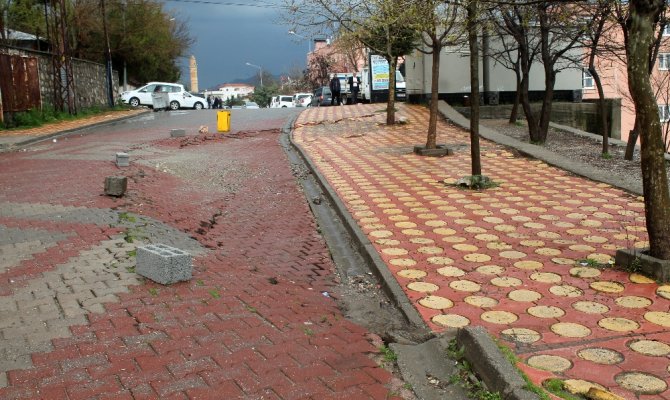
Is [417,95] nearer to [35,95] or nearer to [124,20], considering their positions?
[35,95]

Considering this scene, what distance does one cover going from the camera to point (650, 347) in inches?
142

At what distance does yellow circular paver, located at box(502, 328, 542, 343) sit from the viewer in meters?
3.82

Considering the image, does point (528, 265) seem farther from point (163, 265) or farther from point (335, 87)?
point (335, 87)

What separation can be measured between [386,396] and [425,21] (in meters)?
7.54

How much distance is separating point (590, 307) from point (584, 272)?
0.75 meters

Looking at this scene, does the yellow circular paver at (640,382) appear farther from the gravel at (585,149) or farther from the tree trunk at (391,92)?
the tree trunk at (391,92)

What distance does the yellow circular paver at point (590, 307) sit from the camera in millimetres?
4207

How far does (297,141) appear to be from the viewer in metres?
15.4

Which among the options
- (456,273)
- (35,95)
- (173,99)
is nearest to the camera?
(456,273)

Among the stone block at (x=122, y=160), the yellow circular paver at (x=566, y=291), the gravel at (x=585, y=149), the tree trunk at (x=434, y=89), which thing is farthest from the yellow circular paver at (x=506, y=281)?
the stone block at (x=122, y=160)

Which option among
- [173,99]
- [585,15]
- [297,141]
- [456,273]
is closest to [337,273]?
[456,273]

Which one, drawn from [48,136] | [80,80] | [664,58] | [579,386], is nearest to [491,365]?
[579,386]

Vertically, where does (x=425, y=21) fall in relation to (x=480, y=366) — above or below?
above

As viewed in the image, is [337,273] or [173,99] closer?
[337,273]
